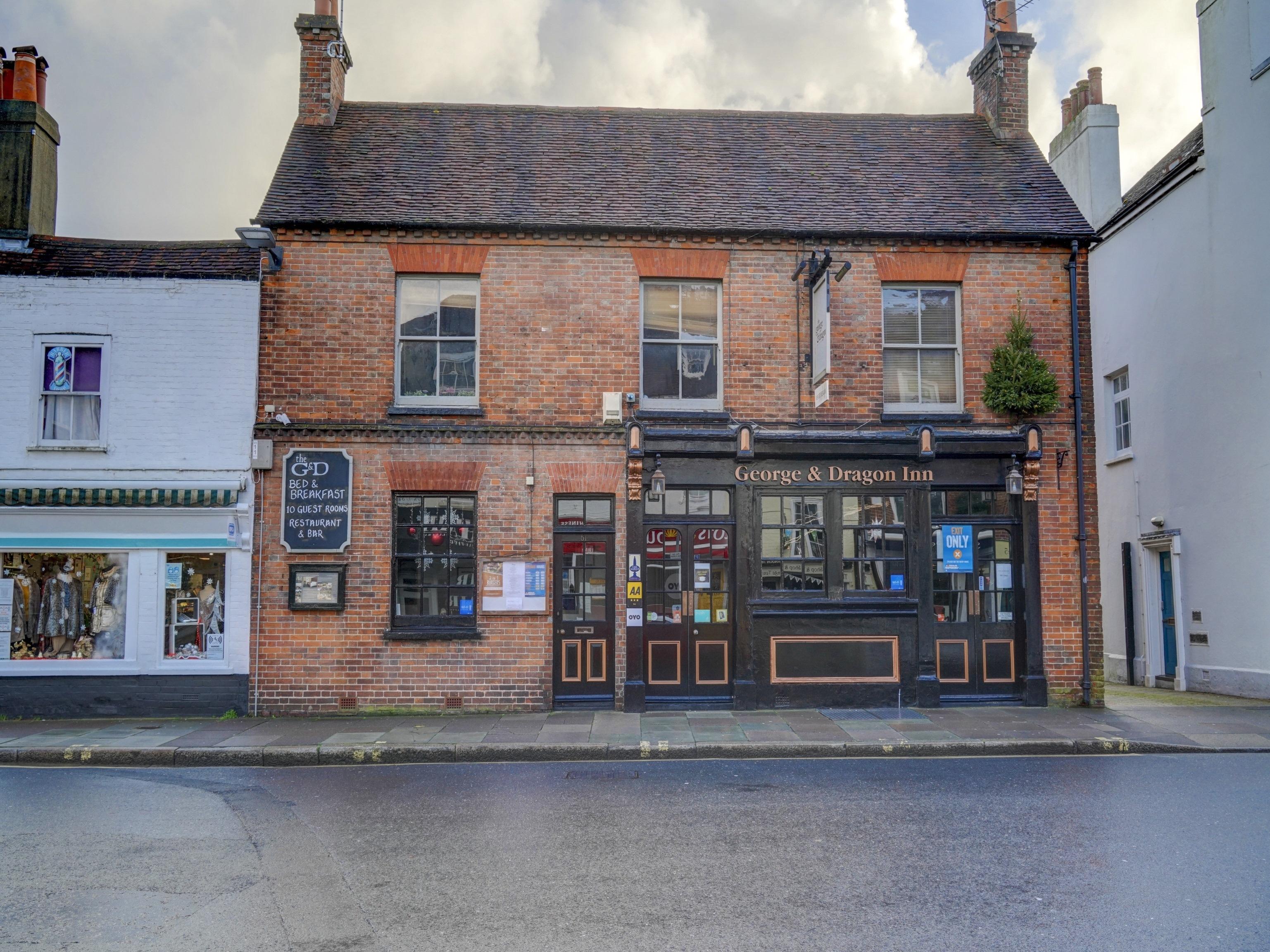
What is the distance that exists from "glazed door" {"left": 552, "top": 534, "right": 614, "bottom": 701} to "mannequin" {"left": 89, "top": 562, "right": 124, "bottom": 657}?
5813mm

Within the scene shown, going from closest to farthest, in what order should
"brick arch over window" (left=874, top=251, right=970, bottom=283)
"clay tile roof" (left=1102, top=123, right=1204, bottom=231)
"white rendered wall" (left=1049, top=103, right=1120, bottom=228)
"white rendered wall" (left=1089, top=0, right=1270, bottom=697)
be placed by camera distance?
"brick arch over window" (left=874, top=251, right=970, bottom=283) < "white rendered wall" (left=1089, top=0, right=1270, bottom=697) < "clay tile roof" (left=1102, top=123, right=1204, bottom=231) < "white rendered wall" (left=1049, top=103, right=1120, bottom=228)

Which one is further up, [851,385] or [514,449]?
[851,385]

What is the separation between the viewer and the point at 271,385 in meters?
13.0

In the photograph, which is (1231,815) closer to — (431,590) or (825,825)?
(825,825)

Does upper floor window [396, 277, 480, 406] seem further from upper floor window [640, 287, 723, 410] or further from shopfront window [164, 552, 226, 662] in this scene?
shopfront window [164, 552, 226, 662]

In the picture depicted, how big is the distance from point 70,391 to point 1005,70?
47.7 feet

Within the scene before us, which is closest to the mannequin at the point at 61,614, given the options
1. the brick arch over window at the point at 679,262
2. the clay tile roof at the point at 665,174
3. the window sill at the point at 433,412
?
the window sill at the point at 433,412

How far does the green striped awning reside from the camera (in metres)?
12.6

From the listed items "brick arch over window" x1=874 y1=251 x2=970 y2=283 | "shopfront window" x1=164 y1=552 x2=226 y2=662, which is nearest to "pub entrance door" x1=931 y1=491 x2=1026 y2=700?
"brick arch over window" x1=874 y1=251 x2=970 y2=283

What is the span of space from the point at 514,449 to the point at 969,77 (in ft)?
33.3

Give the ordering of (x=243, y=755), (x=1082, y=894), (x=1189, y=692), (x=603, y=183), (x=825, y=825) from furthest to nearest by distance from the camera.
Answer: (x=1189, y=692)
(x=603, y=183)
(x=243, y=755)
(x=825, y=825)
(x=1082, y=894)

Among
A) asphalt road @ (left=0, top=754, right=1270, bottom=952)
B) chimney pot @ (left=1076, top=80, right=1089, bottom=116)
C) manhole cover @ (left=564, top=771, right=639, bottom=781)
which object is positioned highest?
chimney pot @ (left=1076, top=80, right=1089, bottom=116)

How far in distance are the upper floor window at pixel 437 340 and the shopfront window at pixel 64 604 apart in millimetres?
4563

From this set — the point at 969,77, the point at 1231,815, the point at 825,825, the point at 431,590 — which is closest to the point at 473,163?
the point at 431,590
